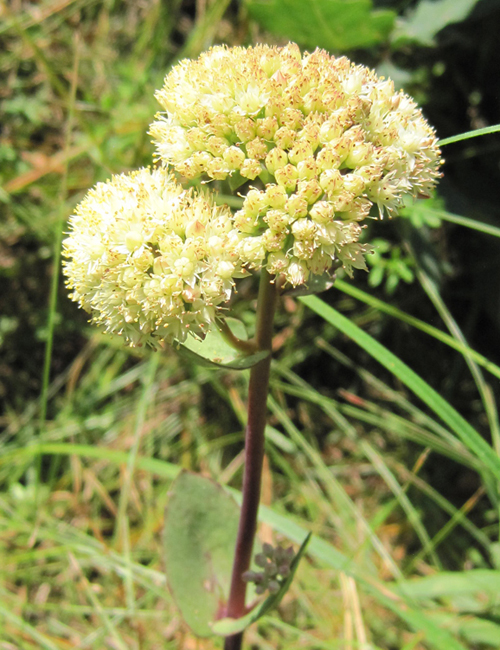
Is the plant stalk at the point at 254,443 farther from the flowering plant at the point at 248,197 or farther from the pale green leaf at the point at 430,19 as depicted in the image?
the pale green leaf at the point at 430,19

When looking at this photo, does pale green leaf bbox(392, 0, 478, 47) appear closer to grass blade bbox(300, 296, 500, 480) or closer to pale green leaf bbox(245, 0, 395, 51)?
pale green leaf bbox(245, 0, 395, 51)

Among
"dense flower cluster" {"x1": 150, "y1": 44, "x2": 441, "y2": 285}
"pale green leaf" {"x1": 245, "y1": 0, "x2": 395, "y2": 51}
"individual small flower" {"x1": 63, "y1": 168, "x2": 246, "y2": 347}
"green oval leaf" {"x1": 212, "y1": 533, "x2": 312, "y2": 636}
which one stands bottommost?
"green oval leaf" {"x1": 212, "y1": 533, "x2": 312, "y2": 636}

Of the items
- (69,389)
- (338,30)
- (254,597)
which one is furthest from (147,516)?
(338,30)

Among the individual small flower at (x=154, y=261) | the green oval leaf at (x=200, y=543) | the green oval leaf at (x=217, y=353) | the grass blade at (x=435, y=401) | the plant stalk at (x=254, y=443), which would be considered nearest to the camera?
the individual small flower at (x=154, y=261)

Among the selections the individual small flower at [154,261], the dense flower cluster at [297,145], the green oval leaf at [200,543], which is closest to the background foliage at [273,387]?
the green oval leaf at [200,543]

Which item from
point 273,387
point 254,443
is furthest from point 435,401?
point 273,387

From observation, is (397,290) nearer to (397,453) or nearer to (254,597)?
(397,453)

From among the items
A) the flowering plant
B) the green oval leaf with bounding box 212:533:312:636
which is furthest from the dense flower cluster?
the green oval leaf with bounding box 212:533:312:636
